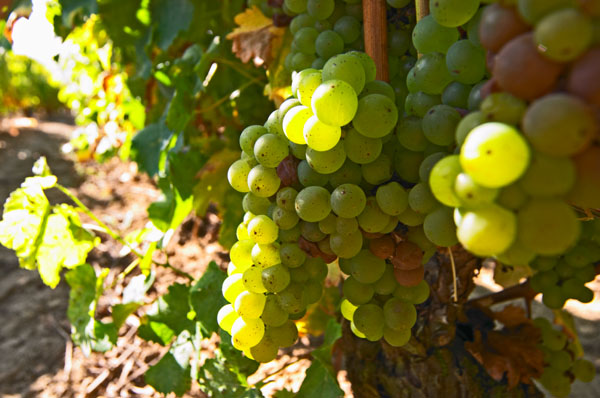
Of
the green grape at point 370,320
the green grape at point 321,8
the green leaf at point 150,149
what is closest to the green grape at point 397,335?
the green grape at point 370,320

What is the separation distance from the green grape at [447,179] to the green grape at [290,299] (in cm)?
27

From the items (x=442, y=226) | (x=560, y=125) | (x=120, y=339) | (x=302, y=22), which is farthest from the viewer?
(x=120, y=339)

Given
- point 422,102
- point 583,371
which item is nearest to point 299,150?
point 422,102

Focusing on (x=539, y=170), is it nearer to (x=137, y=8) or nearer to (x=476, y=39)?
(x=476, y=39)

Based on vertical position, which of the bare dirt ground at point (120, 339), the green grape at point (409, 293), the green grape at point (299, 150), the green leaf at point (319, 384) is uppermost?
the green grape at point (299, 150)

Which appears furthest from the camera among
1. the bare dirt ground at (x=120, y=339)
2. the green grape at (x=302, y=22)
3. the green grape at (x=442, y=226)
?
the bare dirt ground at (x=120, y=339)

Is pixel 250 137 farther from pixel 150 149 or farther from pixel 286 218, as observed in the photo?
pixel 150 149

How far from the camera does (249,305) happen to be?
1.87 ft

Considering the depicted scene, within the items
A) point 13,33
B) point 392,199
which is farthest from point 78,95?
point 392,199

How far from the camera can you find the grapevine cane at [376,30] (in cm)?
65

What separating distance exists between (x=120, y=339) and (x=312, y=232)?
3.80 ft

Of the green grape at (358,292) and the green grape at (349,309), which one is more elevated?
the green grape at (358,292)

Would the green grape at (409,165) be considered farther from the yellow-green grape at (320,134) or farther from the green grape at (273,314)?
the green grape at (273,314)

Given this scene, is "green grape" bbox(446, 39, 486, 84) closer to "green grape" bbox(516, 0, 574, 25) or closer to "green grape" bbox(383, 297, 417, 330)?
"green grape" bbox(516, 0, 574, 25)
